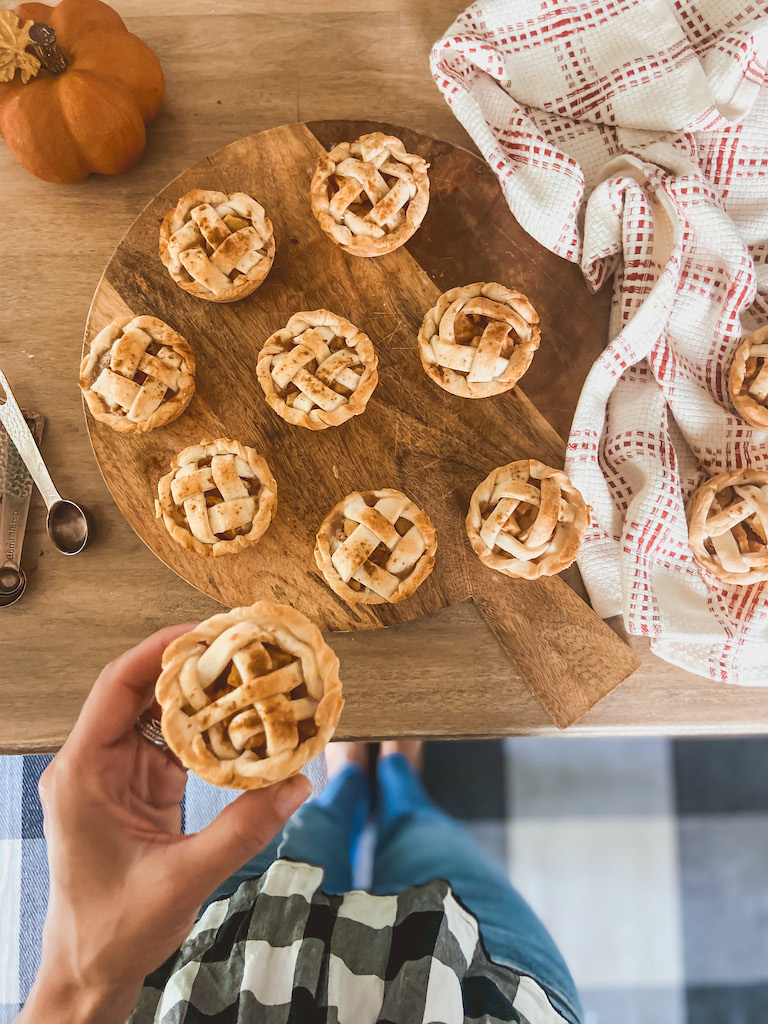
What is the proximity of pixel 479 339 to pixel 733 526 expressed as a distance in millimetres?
602

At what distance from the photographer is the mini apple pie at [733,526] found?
4.68 ft

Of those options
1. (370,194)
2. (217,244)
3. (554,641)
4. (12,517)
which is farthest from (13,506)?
(554,641)

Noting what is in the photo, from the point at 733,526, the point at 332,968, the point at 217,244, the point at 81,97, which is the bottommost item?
the point at 332,968

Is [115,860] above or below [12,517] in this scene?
below

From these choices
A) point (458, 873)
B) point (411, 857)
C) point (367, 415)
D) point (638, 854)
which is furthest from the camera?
point (638, 854)

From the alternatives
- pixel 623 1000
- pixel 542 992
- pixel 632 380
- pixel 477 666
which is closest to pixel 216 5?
pixel 632 380

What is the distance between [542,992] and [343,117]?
6.41 ft

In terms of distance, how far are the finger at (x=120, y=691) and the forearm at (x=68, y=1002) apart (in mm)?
377

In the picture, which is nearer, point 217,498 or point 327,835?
point 217,498

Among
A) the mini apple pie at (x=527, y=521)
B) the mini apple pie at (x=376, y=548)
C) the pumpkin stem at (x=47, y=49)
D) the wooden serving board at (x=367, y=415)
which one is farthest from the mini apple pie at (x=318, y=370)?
the pumpkin stem at (x=47, y=49)

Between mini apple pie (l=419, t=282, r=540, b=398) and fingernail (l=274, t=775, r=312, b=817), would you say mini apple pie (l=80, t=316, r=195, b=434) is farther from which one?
fingernail (l=274, t=775, r=312, b=817)

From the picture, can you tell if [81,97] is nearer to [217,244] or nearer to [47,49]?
[47,49]

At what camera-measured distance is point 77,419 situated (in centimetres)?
157

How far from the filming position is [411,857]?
2.05 metres
